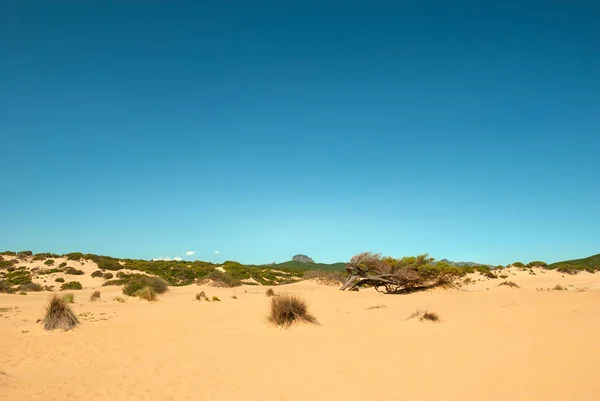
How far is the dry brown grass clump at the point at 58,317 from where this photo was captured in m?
12.8

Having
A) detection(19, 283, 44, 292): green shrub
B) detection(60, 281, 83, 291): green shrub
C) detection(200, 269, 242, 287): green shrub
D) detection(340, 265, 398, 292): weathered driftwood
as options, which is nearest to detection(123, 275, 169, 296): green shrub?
detection(200, 269, 242, 287): green shrub

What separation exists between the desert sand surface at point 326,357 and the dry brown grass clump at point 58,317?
0.34 metres

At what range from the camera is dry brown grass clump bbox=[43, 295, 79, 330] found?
12.8 m

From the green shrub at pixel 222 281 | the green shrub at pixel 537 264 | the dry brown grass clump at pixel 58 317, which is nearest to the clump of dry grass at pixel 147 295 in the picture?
the dry brown grass clump at pixel 58 317

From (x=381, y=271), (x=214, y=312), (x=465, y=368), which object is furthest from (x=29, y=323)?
(x=381, y=271)

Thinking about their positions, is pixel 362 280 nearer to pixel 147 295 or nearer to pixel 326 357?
pixel 147 295

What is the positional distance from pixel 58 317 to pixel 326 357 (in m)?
10.4

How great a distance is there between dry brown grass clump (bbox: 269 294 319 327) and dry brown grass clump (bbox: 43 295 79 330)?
24.2 feet

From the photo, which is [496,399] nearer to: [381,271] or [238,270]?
[381,271]

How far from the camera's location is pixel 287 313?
12781 millimetres

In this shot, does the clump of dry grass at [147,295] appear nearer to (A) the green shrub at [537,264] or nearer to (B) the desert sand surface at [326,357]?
(B) the desert sand surface at [326,357]

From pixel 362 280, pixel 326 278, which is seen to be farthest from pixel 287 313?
pixel 326 278

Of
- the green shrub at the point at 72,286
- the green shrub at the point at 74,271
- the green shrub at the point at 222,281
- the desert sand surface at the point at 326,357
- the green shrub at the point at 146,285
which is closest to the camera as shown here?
the desert sand surface at the point at 326,357

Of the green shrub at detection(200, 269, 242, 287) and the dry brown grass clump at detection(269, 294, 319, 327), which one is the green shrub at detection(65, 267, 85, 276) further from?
the dry brown grass clump at detection(269, 294, 319, 327)
